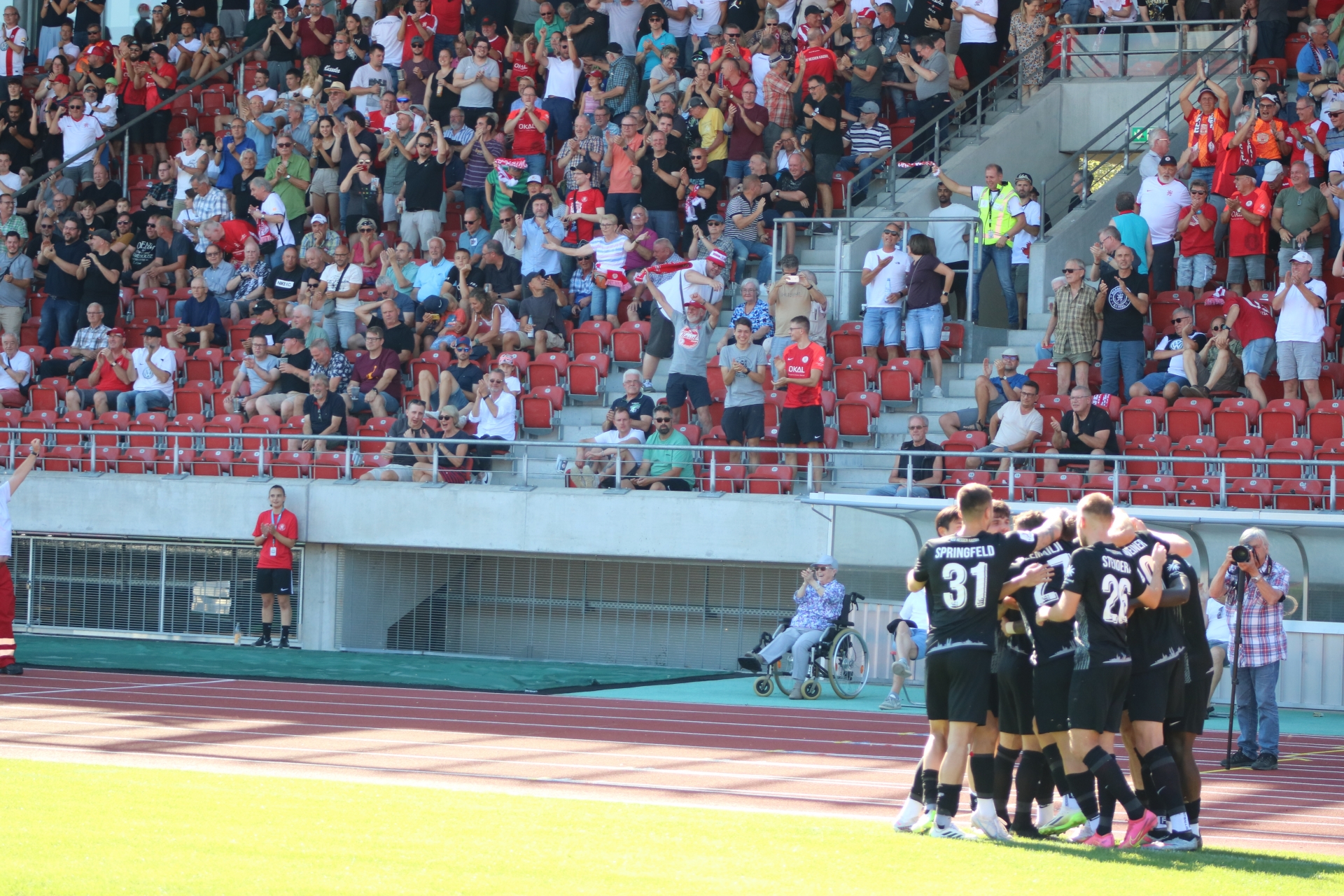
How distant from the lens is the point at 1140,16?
23.0 meters

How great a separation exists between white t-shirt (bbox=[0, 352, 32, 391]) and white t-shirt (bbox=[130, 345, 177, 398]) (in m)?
1.73

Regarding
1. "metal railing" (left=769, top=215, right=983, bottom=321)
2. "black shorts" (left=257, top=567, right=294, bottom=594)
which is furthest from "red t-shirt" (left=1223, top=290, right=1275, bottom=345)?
"black shorts" (left=257, top=567, right=294, bottom=594)

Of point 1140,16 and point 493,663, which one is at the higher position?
point 1140,16

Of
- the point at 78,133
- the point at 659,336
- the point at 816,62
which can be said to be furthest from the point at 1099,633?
the point at 78,133

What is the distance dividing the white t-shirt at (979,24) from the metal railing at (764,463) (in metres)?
6.57

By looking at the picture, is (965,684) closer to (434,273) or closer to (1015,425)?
(1015,425)

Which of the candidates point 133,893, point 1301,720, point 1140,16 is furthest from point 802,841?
point 1140,16

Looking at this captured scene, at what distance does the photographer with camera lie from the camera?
11.6 metres

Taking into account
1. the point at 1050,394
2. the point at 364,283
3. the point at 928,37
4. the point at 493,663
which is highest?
the point at 928,37

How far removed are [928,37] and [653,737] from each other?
12185mm

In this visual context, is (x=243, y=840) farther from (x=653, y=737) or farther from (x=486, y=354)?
(x=486, y=354)

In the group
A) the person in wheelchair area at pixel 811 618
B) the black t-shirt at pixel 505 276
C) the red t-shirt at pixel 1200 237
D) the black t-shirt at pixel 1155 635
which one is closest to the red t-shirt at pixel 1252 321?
the red t-shirt at pixel 1200 237

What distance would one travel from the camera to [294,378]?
2048 cm

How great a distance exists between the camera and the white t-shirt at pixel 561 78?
895 inches
